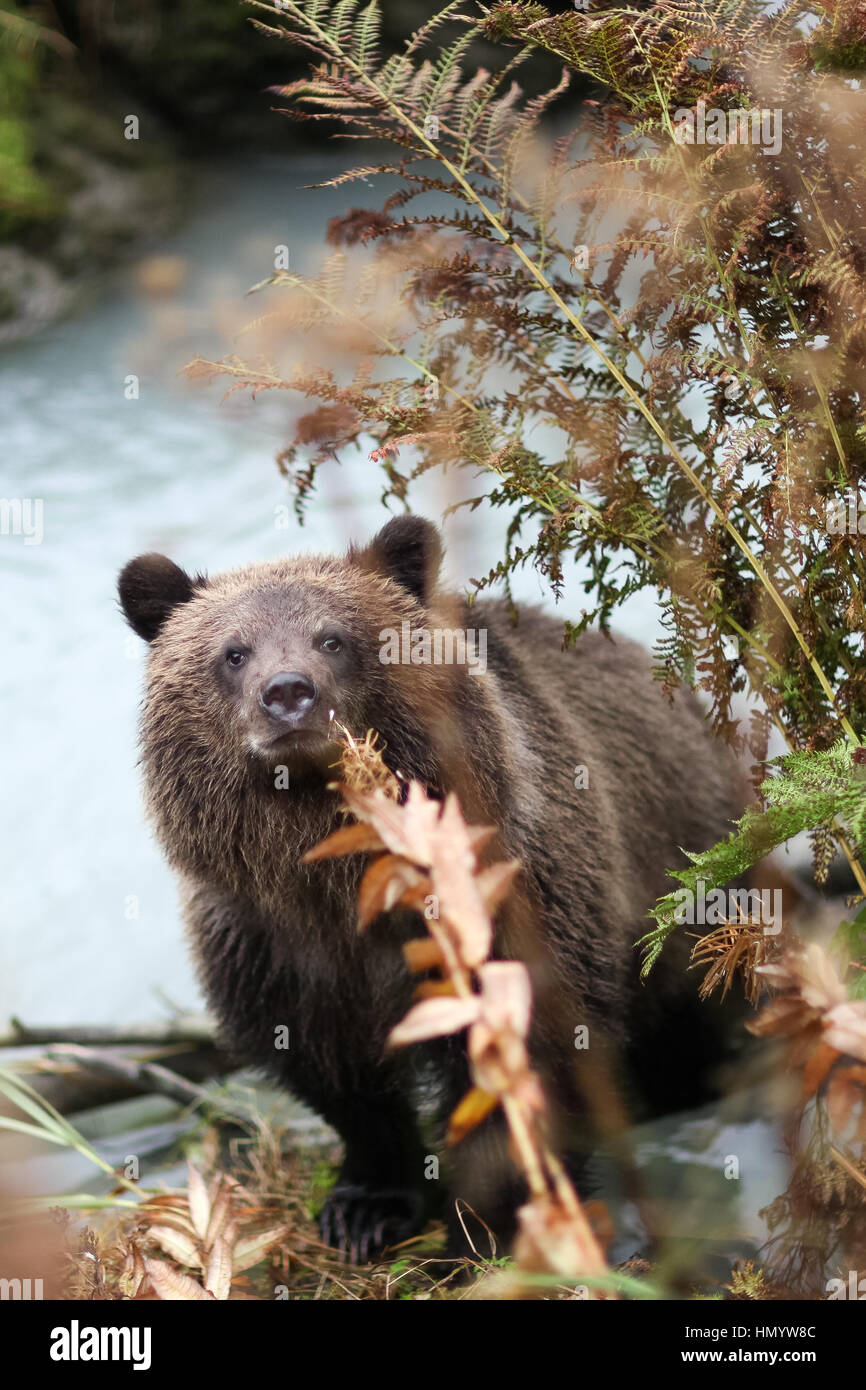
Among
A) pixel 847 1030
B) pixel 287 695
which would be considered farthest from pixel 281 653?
pixel 847 1030

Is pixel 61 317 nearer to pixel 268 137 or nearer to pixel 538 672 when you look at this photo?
pixel 268 137

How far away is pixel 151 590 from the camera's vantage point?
338cm

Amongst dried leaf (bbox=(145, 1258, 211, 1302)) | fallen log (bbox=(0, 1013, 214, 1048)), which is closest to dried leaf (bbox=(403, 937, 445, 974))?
dried leaf (bbox=(145, 1258, 211, 1302))

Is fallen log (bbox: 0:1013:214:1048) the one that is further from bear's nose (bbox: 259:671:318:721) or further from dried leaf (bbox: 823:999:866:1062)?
dried leaf (bbox: 823:999:866:1062)

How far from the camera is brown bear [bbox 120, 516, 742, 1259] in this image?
9.91 feet

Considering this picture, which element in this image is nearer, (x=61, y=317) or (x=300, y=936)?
(x=300, y=936)

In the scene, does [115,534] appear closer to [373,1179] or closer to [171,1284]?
[373,1179]

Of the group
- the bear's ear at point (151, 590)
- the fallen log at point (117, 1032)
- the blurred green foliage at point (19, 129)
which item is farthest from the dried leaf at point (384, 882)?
the blurred green foliage at point (19, 129)

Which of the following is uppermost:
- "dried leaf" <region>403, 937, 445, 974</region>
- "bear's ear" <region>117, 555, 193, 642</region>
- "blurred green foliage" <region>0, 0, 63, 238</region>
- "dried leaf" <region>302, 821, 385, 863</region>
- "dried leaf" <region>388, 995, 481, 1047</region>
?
"blurred green foliage" <region>0, 0, 63, 238</region>

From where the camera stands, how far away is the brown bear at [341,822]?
302 centimetres

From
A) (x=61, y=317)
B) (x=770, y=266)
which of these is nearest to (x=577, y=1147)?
(x=770, y=266)

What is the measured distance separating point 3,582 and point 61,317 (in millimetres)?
2731
